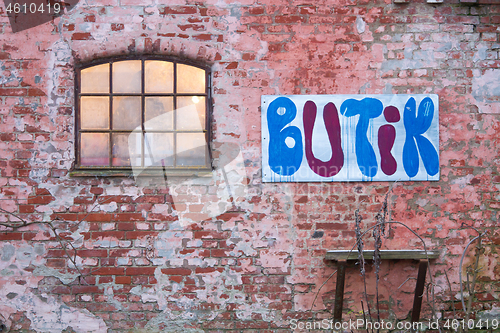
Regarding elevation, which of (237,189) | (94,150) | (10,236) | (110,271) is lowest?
(110,271)

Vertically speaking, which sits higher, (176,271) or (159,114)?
(159,114)

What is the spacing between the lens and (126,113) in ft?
10.1

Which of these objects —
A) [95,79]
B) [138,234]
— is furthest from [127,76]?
[138,234]

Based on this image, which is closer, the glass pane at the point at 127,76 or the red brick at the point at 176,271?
the red brick at the point at 176,271

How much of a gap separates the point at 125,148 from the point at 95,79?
0.65 m

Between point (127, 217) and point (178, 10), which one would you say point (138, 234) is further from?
point (178, 10)

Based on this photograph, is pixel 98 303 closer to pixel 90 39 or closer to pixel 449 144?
pixel 90 39

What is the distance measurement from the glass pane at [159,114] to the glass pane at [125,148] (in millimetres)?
155

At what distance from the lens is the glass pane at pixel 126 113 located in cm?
306

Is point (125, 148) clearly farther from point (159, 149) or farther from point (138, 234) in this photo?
point (138, 234)

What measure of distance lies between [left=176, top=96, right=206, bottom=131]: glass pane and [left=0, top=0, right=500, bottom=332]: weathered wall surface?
14cm

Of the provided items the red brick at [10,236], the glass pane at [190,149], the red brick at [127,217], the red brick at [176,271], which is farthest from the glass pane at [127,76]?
the red brick at [176,271]

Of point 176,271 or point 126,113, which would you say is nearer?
point 176,271

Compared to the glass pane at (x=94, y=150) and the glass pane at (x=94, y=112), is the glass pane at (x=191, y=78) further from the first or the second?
the glass pane at (x=94, y=150)
